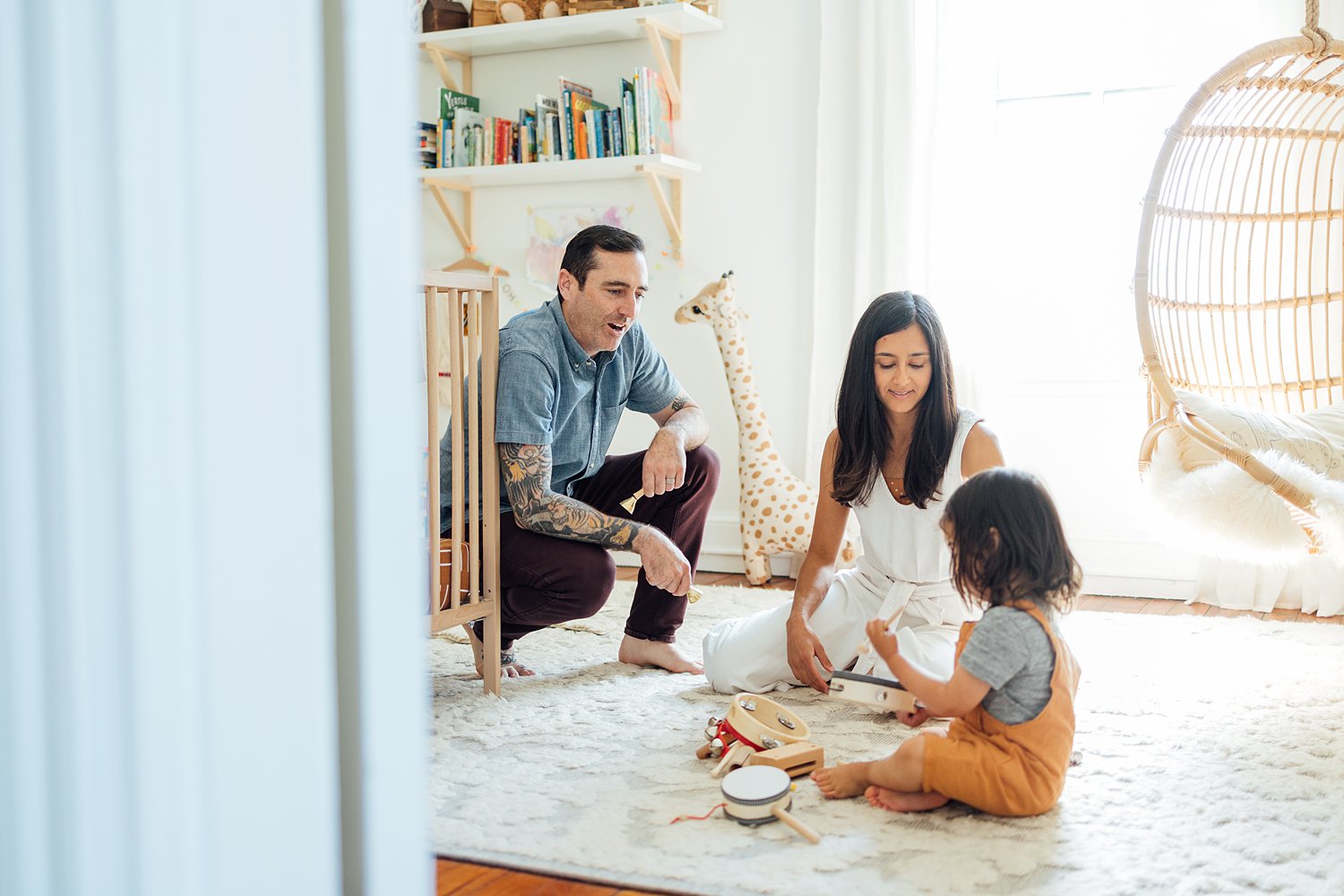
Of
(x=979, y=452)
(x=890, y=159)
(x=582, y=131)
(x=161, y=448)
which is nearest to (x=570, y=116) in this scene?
(x=582, y=131)

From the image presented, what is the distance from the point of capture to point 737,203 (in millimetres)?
3576

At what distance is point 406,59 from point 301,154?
0.38ft

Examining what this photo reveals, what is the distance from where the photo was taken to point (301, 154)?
68 centimetres

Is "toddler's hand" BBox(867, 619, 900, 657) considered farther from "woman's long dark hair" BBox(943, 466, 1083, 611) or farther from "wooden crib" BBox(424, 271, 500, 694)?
"wooden crib" BBox(424, 271, 500, 694)

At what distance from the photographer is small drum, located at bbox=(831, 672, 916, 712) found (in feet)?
5.13

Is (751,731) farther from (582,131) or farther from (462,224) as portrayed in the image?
(462,224)

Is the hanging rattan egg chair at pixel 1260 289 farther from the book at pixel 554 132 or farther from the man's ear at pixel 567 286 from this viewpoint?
the book at pixel 554 132

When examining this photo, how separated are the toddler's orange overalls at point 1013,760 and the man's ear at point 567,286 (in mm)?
1094

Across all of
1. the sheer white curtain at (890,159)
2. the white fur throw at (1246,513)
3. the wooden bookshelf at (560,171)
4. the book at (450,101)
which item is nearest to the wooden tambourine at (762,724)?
the white fur throw at (1246,513)

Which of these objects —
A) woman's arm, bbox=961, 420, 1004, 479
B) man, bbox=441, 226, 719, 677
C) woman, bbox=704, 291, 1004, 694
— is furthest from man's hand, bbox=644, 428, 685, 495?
woman's arm, bbox=961, 420, 1004, 479

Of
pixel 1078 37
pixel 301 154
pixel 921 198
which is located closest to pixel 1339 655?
pixel 921 198

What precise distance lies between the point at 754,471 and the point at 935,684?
6.01ft

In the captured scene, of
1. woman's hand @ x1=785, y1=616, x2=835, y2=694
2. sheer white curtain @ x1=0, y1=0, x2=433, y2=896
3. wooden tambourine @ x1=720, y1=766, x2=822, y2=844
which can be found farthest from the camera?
woman's hand @ x1=785, y1=616, x2=835, y2=694

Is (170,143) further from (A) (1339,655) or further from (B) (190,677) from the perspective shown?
(A) (1339,655)
